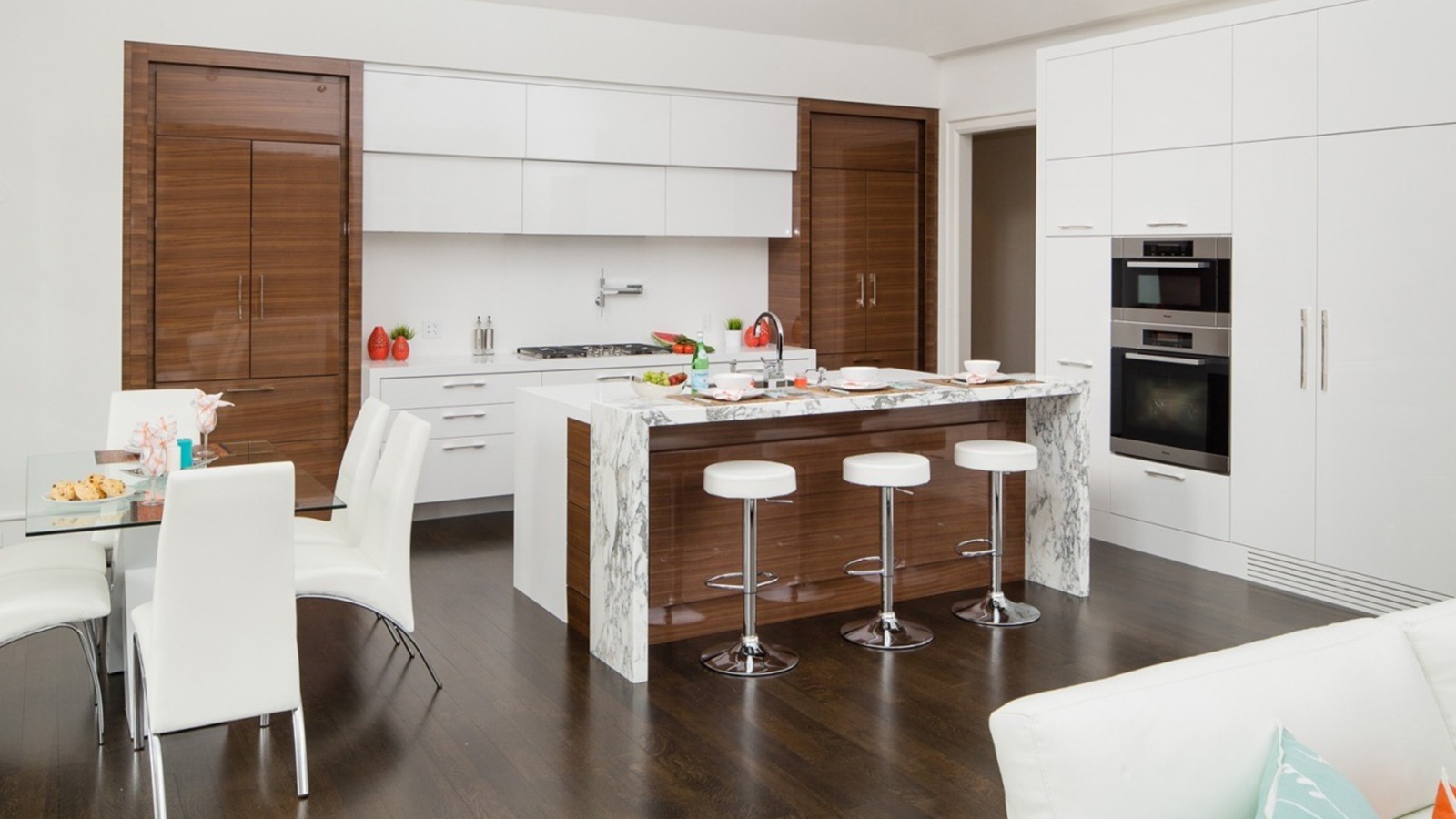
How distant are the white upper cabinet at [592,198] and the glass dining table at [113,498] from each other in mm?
2551

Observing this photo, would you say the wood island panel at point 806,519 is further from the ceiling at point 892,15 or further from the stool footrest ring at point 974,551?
the ceiling at point 892,15

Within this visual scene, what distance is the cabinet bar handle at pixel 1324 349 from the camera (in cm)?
489

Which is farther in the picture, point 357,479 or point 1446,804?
point 357,479

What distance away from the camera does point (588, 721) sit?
12.1 ft

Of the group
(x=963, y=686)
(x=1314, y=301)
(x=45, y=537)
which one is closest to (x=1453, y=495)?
(x=1314, y=301)

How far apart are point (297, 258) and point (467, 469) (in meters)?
1.38

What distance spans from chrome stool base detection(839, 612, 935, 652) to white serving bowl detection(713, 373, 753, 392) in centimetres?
99

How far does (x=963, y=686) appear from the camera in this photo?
156 inches

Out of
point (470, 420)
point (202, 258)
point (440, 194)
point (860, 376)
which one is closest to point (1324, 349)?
point (860, 376)

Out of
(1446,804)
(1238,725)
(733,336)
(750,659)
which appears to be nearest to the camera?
(1446,804)

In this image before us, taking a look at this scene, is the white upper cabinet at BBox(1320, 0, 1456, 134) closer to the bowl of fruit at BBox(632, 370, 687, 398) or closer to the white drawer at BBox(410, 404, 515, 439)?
the bowl of fruit at BBox(632, 370, 687, 398)

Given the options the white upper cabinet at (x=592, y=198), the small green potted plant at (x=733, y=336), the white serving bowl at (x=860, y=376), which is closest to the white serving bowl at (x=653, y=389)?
the white serving bowl at (x=860, y=376)

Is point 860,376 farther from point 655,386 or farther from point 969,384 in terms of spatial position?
point 655,386

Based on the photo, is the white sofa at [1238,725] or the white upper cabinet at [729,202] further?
the white upper cabinet at [729,202]
